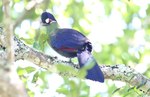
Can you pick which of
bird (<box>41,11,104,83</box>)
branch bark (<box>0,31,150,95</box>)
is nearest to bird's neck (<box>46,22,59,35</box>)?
bird (<box>41,11,104,83</box>)

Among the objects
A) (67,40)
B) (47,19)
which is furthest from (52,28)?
(47,19)

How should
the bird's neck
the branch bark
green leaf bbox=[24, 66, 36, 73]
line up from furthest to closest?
the bird's neck → the branch bark → green leaf bbox=[24, 66, 36, 73]

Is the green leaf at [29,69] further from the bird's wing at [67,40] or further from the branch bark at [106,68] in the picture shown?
the bird's wing at [67,40]

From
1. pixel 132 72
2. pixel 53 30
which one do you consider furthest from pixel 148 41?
pixel 132 72

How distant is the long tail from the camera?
266 centimetres

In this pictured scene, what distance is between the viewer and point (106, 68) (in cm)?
270

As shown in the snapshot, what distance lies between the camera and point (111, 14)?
256 inches

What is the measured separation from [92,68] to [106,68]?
125mm

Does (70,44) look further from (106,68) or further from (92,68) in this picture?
(106,68)

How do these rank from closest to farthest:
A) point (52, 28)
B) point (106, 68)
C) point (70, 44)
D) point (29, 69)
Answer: point (29, 69) → point (106, 68) → point (70, 44) → point (52, 28)

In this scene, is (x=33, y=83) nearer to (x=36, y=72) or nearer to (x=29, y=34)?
(x=36, y=72)

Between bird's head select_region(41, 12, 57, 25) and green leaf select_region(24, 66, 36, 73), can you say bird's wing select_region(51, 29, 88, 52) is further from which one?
green leaf select_region(24, 66, 36, 73)

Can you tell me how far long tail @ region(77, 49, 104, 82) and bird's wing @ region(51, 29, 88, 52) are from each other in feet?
0.23

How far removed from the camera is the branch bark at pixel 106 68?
262 cm
